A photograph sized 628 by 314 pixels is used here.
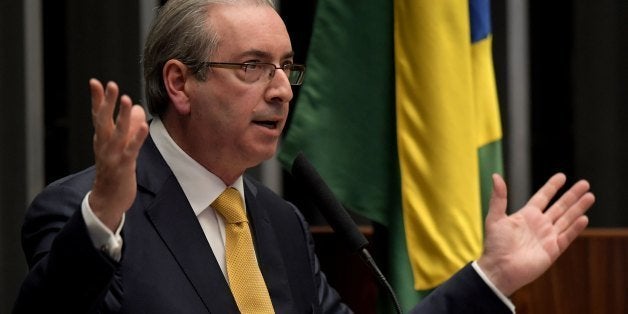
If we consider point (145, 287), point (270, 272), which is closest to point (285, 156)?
point (270, 272)

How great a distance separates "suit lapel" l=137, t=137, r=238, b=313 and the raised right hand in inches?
14.6

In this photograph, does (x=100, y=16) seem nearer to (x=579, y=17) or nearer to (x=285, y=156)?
(x=285, y=156)

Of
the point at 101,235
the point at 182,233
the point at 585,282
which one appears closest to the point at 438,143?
the point at 585,282

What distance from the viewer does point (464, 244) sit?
8.09 ft

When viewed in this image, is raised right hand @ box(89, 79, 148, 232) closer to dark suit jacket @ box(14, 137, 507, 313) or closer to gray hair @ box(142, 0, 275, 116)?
dark suit jacket @ box(14, 137, 507, 313)

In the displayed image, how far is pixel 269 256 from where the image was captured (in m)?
1.92

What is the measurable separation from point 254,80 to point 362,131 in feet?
2.48

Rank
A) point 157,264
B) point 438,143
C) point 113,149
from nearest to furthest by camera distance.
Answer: point 113,149, point 157,264, point 438,143

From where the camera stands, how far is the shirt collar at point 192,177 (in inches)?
73.1

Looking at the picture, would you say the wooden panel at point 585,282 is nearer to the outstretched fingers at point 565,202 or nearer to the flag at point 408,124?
the flag at point 408,124

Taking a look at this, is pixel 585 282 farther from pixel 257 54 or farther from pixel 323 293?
pixel 257 54

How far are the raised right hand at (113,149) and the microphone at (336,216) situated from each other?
432mm

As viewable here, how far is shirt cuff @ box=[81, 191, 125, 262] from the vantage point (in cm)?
140

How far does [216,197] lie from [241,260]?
0.13m
